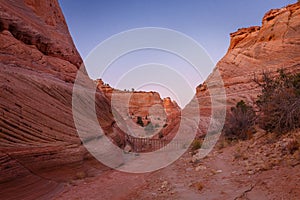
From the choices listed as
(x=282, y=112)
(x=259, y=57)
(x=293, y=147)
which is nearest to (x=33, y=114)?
(x=293, y=147)

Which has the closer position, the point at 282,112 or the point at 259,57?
the point at 282,112

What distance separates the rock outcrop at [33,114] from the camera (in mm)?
5012

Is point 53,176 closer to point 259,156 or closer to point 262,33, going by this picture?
point 259,156

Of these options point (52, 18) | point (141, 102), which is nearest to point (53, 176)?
point (52, 18)

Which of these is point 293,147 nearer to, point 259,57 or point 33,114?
point 33,114

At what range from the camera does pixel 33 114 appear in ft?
19.5

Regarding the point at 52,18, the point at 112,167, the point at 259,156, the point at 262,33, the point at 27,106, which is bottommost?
the point at 112,167

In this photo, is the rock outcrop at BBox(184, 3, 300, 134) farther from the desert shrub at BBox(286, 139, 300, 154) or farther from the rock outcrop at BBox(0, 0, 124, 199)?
the desert shrub at BBox(286, 139, 300, 154)

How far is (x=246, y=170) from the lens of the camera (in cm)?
519

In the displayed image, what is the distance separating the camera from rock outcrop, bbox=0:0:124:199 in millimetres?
5012

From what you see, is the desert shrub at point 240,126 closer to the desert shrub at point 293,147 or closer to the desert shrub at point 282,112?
the desert shrub at point 282,112

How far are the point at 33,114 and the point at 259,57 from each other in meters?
25.2

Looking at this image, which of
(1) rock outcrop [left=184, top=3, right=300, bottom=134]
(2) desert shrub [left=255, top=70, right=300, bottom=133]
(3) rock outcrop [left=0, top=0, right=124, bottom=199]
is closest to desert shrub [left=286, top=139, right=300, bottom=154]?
(2) desert shrub [left=255, top=70, right=300, bottom=133]

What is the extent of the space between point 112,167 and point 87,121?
2.28 meters
